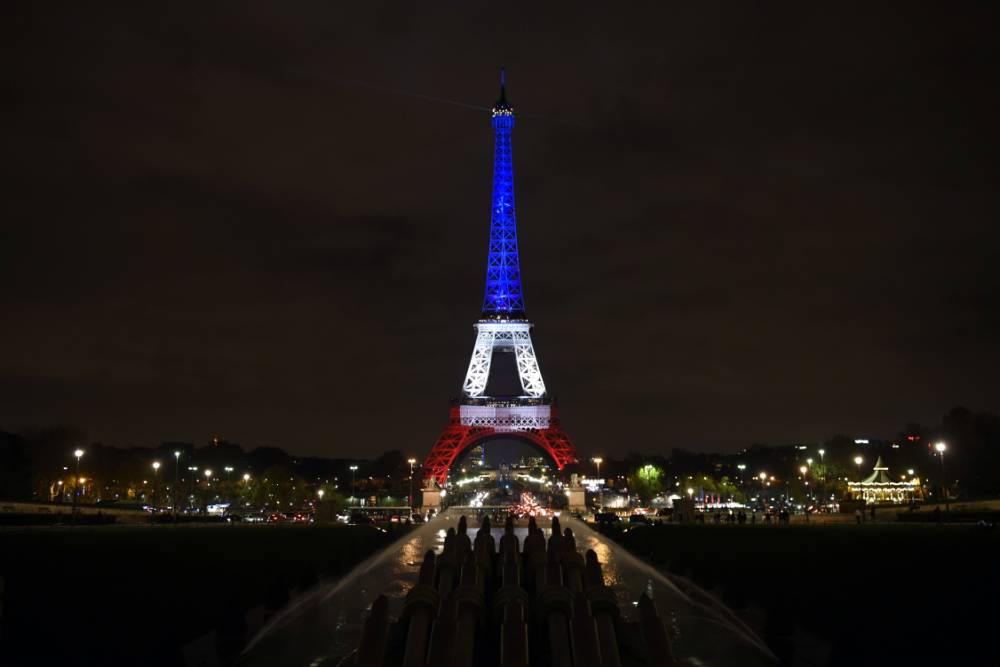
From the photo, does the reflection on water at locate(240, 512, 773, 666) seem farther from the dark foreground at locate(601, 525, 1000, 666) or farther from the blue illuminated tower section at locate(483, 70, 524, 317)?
the blue illuminated tower section at locate(483, 70, 524, 317)

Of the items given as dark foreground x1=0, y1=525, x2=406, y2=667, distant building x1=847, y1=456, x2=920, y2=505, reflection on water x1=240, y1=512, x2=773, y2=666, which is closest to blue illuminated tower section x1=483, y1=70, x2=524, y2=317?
distant building x1=847, y1=456, x2=920, y2=505

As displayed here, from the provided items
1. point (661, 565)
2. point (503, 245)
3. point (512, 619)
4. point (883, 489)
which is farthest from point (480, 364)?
point (512, 619)

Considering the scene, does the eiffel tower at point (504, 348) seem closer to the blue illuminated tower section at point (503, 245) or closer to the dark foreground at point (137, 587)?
the blue illuminated tower section at point (503, 245)

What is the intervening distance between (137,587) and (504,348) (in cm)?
10867

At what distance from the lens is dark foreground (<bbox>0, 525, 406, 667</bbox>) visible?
18469 millimetres

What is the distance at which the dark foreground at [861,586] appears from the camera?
61.8ft

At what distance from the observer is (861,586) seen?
2700 cm

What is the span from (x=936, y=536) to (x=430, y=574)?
117ft

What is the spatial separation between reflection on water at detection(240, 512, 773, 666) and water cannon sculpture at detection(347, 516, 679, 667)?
131 inches

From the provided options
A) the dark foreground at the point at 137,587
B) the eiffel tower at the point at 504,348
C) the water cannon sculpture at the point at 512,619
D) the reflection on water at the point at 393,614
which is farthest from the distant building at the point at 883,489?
the water cannon sculpture at the point at 512,619

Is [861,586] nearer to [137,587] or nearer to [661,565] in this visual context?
[661,565]

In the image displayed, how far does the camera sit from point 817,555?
35.5 m

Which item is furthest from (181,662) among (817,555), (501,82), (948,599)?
→ (501,82)

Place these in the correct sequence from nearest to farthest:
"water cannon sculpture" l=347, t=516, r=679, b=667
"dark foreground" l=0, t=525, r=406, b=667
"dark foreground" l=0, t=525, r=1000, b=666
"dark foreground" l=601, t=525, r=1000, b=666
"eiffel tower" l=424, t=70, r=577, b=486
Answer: "water cannon sculpture" l=347, t=516, r=679, b=667 < "dark foreground" l=0, t=525, r=406, b=667 < "dark foreground" l=0, t=525, r=1000, b=666 < "dark foreground" l=601, t=525, r=1000, b=666 < "eiffel tower" l=424, t=70, r=577, b=486
